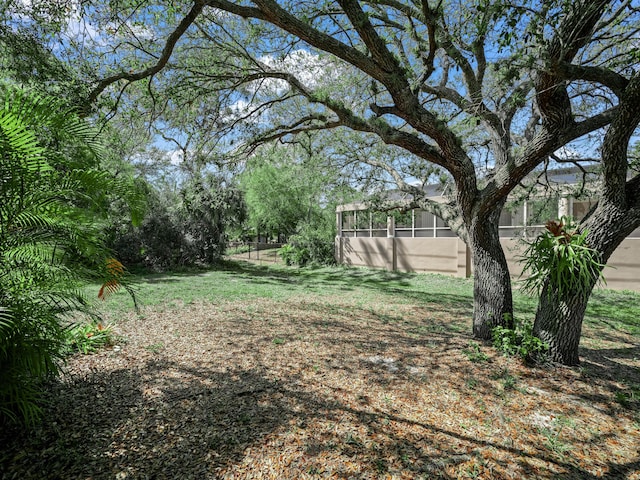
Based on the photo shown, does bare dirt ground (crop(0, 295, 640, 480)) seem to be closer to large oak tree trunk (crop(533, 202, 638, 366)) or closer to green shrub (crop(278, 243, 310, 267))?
large oak tree trunk (crop(533, 202, 638, 366))

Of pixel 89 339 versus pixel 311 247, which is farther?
pixel 311 247

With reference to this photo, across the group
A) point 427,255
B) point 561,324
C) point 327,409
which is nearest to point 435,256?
point 427,255

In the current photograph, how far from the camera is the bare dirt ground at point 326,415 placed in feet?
7.49

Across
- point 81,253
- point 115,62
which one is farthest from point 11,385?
point 115,62

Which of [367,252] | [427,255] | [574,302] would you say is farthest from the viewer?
[367,252]

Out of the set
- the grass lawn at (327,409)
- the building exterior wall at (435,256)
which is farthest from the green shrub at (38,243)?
the building exterior wall at (435,256)

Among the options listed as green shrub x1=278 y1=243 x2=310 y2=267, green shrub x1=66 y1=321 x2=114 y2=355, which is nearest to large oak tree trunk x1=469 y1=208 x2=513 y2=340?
green shrub x1=66 y1=321 x2=114 y2=355

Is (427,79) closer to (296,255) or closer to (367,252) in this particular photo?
A: (367,252)

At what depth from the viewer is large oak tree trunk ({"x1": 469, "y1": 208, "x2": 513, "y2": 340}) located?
455 centimetres

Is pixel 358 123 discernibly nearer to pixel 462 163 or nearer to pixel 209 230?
pixel 462 163

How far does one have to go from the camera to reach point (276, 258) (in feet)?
77.7

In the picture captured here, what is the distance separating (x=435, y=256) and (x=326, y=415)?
37.9ft

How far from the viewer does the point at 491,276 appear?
4.59 m

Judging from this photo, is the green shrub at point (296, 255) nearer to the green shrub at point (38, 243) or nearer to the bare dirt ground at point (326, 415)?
the bare dirt ground at point (326, 415)
